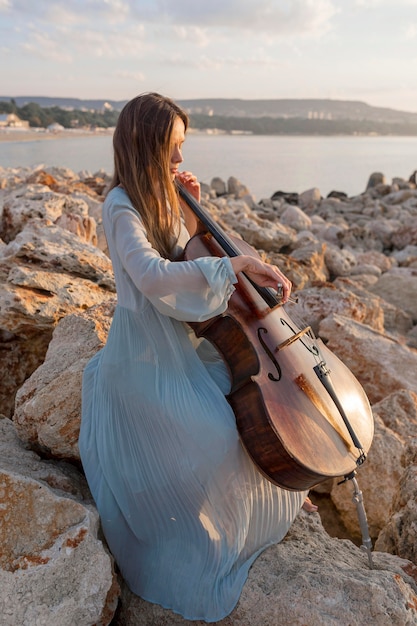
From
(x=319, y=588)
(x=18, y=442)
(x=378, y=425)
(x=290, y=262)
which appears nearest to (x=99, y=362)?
(x=18, y=442)

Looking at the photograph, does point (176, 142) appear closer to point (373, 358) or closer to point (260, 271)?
point (260, 271)

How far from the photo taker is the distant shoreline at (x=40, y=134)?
50169 mm

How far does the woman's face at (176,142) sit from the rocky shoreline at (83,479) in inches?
32.3

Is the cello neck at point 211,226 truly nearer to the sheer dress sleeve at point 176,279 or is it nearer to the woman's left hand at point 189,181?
the woman's left hand at point 189,181

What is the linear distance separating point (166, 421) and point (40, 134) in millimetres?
59910

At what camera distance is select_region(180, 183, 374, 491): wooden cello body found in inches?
65.4

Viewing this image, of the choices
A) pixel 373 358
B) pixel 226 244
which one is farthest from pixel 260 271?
pixel 373 358

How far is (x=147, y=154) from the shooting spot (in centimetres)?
189

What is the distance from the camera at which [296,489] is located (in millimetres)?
1749

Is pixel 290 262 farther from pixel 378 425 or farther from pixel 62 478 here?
pixel 62 478

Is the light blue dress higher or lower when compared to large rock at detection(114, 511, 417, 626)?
higher

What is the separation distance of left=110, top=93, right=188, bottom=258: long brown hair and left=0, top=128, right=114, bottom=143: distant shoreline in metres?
48.9

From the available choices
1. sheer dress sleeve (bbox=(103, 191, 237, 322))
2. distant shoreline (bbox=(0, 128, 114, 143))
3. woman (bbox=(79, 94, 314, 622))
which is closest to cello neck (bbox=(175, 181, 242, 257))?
woman (bbox=(79, 94, 314, 622))

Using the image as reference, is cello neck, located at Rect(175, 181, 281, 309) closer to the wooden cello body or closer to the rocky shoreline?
the wooden cello body
